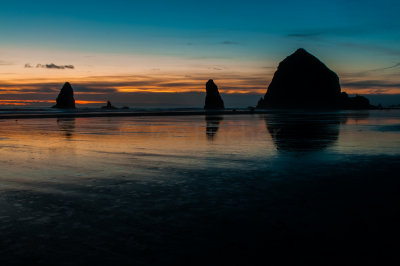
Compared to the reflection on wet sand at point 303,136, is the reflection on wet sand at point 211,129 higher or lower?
higher

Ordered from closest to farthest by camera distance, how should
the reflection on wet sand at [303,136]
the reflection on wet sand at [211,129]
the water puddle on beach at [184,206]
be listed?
the water puddle on beach at [184,206] < the reflection on wet sand at [303,136] < the reflection on wet sand at [211,129]

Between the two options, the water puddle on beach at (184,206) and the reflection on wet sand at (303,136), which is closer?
the water puddle on beach at (184,206)

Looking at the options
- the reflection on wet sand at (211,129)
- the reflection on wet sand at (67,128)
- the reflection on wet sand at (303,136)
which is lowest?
the reflection on wet sand at (303,136)

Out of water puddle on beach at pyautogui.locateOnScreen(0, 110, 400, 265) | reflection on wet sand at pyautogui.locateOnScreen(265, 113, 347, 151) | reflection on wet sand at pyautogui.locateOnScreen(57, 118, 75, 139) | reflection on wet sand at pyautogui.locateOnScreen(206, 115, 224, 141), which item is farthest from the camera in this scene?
reflection on wet sand at pyautogui.locateOnScreen(57, 118, 75, 139)

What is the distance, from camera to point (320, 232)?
583cm

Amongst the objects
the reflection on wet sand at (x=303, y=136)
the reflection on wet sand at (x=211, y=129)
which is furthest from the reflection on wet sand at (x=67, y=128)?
the reflection on wet sand at (x=303, y=136)

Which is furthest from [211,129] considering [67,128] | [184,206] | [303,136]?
[184,206]

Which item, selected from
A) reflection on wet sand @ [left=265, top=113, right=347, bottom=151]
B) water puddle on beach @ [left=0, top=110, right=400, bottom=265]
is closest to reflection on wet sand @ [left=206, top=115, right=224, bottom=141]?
reflection on wet sand @ [left=265, top=113, right=347, bottom=151]

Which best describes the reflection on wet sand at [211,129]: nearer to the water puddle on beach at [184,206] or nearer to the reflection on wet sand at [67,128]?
the reflection on wet sand at [67,128]

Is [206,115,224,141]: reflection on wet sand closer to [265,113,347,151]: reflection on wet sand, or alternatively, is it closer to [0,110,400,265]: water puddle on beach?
[265,113,347,151]: reflection on wet sand

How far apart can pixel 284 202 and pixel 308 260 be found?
106 inches

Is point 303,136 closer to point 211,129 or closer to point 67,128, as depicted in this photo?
point 211,129

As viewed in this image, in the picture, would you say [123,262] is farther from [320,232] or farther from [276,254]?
[320,232]

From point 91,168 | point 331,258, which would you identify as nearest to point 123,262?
point 331,258
